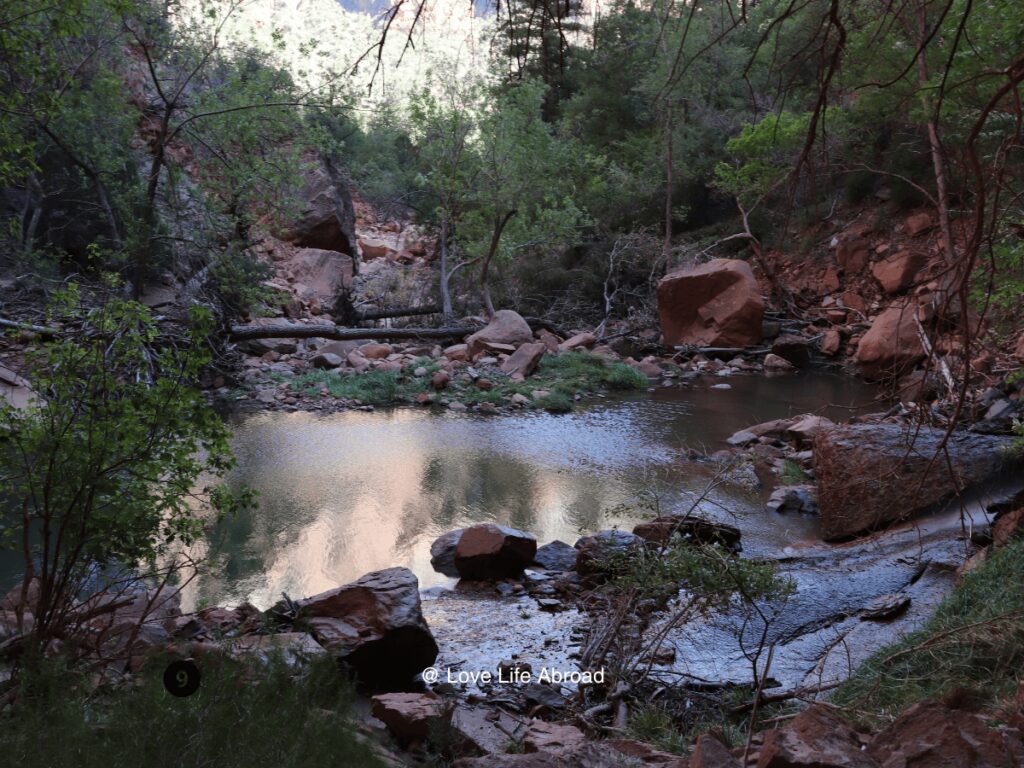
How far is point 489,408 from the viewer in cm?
1116

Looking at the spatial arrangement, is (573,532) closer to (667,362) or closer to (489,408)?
(489,408)

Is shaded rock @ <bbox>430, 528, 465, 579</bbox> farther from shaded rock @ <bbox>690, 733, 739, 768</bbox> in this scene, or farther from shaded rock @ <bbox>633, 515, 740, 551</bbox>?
shaded rock @ <bbox>690, 733, 739, 768</bbox>

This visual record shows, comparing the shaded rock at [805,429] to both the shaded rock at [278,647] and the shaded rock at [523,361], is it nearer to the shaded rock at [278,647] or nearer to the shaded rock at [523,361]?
the shaded rock at [523,361]

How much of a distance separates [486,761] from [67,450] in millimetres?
1886

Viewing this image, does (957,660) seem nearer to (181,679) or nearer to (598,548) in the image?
(598,548)

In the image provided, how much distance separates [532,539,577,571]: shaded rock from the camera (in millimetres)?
5766

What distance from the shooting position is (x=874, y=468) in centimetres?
601

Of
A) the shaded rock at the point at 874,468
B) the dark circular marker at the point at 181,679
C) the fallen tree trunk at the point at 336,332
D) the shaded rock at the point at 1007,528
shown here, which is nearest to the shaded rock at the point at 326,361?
the fallen tree trunk at the point at 336,332

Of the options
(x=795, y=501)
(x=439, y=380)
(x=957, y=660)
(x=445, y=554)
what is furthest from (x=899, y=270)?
(x=957, y=660)

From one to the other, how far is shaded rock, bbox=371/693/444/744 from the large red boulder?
1261 cm

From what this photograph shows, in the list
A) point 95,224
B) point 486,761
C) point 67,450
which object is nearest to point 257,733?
point 486,761

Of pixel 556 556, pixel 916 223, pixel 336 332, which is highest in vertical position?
pixel 916 223

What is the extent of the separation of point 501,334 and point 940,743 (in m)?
12.5

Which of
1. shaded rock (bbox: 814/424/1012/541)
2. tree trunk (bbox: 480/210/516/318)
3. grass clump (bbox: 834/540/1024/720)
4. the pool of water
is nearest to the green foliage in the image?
the pool of water
